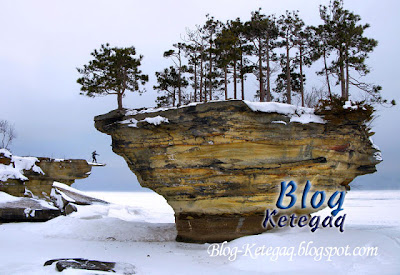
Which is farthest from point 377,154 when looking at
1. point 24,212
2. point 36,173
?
point 36,173

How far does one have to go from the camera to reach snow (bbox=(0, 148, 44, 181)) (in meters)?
25.4

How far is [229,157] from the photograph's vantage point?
589 inches

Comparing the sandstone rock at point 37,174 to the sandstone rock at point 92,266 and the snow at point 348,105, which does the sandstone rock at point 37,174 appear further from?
the snow at point 348,105

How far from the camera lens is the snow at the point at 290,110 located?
46.6ft

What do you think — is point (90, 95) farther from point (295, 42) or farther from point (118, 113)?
point (295, 42)

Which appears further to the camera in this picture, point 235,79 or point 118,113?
point 235,79

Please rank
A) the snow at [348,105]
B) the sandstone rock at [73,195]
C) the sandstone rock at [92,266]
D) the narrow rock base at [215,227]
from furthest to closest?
the sandstone rock at [73,195]
the narrow rock base at [215,227]
the snow at [348,105]
the sandstone rock at [92,266]

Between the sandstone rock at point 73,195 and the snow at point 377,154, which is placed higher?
the snow at point 377,154

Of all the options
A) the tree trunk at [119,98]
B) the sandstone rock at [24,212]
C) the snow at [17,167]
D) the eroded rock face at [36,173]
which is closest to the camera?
the tree trunk at [119,98]

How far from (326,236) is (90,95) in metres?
15.3

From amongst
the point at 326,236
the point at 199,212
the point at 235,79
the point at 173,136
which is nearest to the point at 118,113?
the point at 173,136

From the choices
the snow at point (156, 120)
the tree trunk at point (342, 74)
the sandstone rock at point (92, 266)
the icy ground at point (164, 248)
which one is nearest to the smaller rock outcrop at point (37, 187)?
the icy ground at point (164, 248)

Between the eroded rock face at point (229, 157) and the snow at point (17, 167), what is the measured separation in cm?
1345

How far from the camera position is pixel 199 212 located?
53.5 ft
